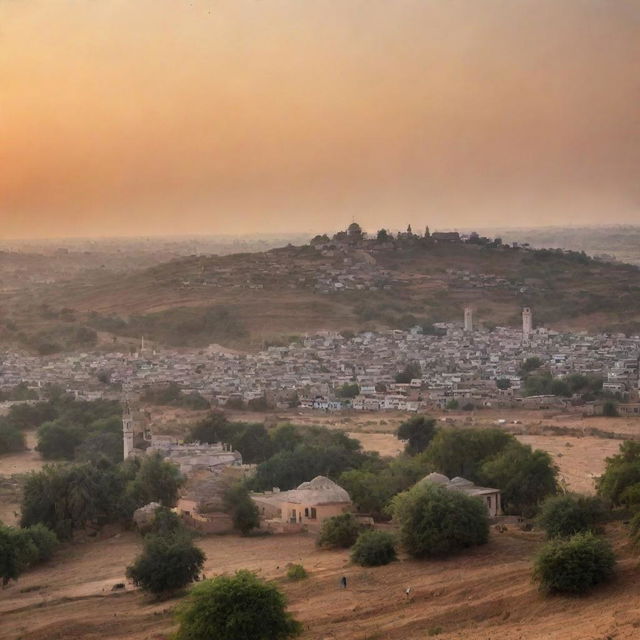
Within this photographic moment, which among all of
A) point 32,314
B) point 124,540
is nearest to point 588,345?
point 32,314

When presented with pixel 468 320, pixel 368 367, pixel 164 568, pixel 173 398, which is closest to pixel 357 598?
pixel 164 568

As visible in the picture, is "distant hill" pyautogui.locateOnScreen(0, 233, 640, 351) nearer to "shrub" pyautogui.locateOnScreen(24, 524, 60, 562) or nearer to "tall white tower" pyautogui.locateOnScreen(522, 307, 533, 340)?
"tall white tower" pyautogui.locateOnScreen(522, 307, 533, 340)

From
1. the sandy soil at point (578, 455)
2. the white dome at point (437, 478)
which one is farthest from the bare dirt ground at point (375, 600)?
the sandy soil at point (578, 455)

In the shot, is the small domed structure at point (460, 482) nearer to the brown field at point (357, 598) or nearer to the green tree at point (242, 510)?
the brown field at point (357, 598)

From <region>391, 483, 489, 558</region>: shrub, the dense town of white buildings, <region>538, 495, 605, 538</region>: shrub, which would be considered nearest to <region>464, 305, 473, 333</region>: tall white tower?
the dense town of white buildings

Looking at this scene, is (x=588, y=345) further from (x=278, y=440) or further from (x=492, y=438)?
(x=492, y=438)
